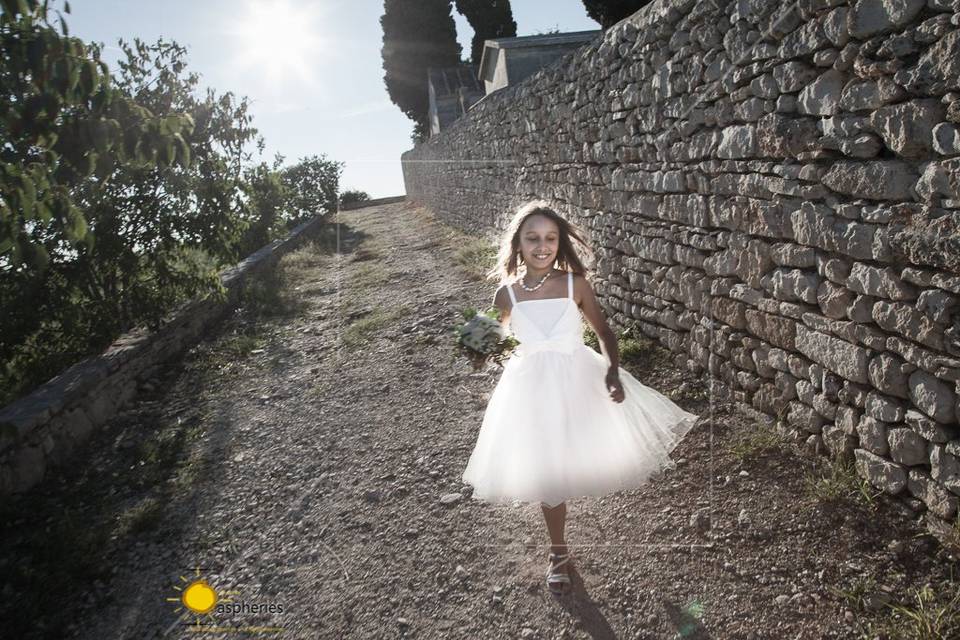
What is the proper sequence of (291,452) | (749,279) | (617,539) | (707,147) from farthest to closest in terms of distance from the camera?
(291,452) → (707,147) → (749,279) → (617,539)

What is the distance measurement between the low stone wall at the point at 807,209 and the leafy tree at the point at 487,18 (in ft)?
79.4

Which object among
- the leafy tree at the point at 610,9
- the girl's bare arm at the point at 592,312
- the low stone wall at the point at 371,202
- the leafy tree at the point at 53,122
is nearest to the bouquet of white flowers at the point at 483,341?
the girl's bare arm at the point at 592,312

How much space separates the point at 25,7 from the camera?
175cm

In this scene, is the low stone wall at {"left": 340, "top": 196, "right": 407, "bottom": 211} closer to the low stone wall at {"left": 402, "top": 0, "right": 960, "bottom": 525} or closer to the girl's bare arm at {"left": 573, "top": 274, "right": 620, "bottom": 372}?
the low stone wall at {"left": 402, "top": 0, "right": 960, "bottom": 525}

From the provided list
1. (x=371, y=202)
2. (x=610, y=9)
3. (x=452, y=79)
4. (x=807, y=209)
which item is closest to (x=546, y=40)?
(x=610, y=9)

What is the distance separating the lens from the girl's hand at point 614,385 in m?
2.43

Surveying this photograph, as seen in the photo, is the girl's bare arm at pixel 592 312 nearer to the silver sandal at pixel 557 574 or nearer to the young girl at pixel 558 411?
the young girl at pixel 558 411

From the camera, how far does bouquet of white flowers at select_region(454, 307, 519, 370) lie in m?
2.68

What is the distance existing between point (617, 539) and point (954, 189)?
6.45 feet

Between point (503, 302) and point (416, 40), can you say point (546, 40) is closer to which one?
point (416, 40)

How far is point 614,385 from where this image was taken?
2.45m

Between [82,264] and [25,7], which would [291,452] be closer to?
[25,7]

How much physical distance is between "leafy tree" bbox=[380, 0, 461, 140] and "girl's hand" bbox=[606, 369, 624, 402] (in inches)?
1150

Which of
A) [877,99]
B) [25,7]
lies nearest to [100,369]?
[25,7]
